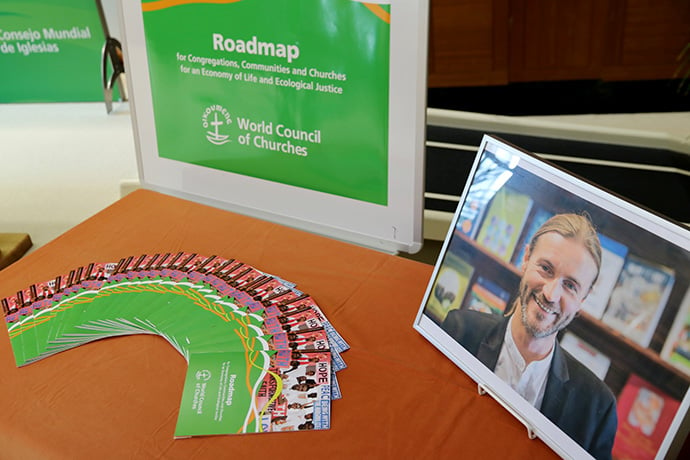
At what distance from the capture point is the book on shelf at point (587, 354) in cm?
111

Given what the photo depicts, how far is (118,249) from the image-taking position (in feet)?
6.26

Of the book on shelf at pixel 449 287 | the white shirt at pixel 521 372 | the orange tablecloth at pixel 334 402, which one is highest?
the book on shelf at pixel 449 287

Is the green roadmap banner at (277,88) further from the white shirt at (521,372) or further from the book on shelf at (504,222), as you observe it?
the white shirt at (521,372)

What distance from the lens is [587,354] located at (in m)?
1.13

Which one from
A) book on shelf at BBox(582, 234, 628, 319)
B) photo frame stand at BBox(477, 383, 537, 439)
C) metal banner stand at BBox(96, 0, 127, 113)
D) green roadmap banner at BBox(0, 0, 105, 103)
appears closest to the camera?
book on shelf at BBox(582, 234, 628, 319)

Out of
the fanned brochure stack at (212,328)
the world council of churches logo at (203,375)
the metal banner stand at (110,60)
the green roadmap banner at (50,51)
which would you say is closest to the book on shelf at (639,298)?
the fanned brochure stack at (212,328)

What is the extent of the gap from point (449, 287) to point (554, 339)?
0.29 metres

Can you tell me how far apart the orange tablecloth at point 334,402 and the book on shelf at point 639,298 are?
0.89 feet

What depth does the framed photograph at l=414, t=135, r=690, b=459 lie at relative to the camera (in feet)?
3.40

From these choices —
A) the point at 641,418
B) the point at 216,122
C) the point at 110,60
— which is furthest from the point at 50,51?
the point at 641,418

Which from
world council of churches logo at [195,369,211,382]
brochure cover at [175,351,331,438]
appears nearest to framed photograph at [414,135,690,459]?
brochure cover at [175,351,331,438]

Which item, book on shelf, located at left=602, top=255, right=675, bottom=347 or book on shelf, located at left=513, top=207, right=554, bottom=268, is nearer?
book on shelf, located at left=602, top=255, right=675, bottom=347

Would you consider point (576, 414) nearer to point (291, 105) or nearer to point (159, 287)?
point (159, 287)

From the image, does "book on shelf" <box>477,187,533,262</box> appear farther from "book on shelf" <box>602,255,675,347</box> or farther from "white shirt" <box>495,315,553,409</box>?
"book on shelf" <box>602,255,675,347</box>
